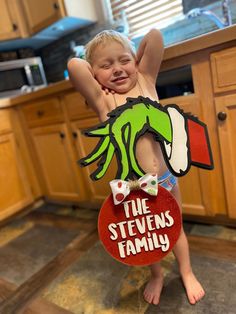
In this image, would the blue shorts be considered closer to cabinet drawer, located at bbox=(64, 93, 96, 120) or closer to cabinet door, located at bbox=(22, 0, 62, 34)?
cabinet drawer, located at bbox=(64, 93, 96, 120)

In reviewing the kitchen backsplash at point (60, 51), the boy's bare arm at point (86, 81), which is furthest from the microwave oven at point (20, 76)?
the boy's bare arm at point (86, 81)

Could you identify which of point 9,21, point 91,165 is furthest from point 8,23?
point 91,165

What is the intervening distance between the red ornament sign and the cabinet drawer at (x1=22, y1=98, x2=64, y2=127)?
995 millimetres

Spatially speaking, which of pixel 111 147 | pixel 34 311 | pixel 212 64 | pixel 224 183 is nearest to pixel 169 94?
pixel 212 64

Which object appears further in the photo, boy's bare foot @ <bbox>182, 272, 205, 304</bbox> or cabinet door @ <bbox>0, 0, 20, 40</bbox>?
cabinet door @ <bbox>0, 0, 20, 40</bbox>

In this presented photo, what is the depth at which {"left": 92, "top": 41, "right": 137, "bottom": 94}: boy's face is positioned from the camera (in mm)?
710

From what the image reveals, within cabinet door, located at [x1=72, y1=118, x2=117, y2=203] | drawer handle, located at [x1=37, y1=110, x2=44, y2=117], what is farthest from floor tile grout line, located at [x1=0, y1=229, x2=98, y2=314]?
drawer handle, located at [x1=37, y1=110, x2=44, y2=117]

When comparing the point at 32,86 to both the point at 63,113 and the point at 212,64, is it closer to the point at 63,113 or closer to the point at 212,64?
the point at 63,113

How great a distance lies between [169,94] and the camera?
127 centimetres

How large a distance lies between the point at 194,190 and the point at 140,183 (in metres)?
0.62

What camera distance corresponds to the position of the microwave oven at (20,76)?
1940 millimetres

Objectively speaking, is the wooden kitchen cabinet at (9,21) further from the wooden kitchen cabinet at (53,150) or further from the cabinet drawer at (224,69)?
the cabinet drawer at (224,69)

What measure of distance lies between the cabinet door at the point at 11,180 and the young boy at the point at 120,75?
3.82 feet

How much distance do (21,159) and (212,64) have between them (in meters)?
1.38
